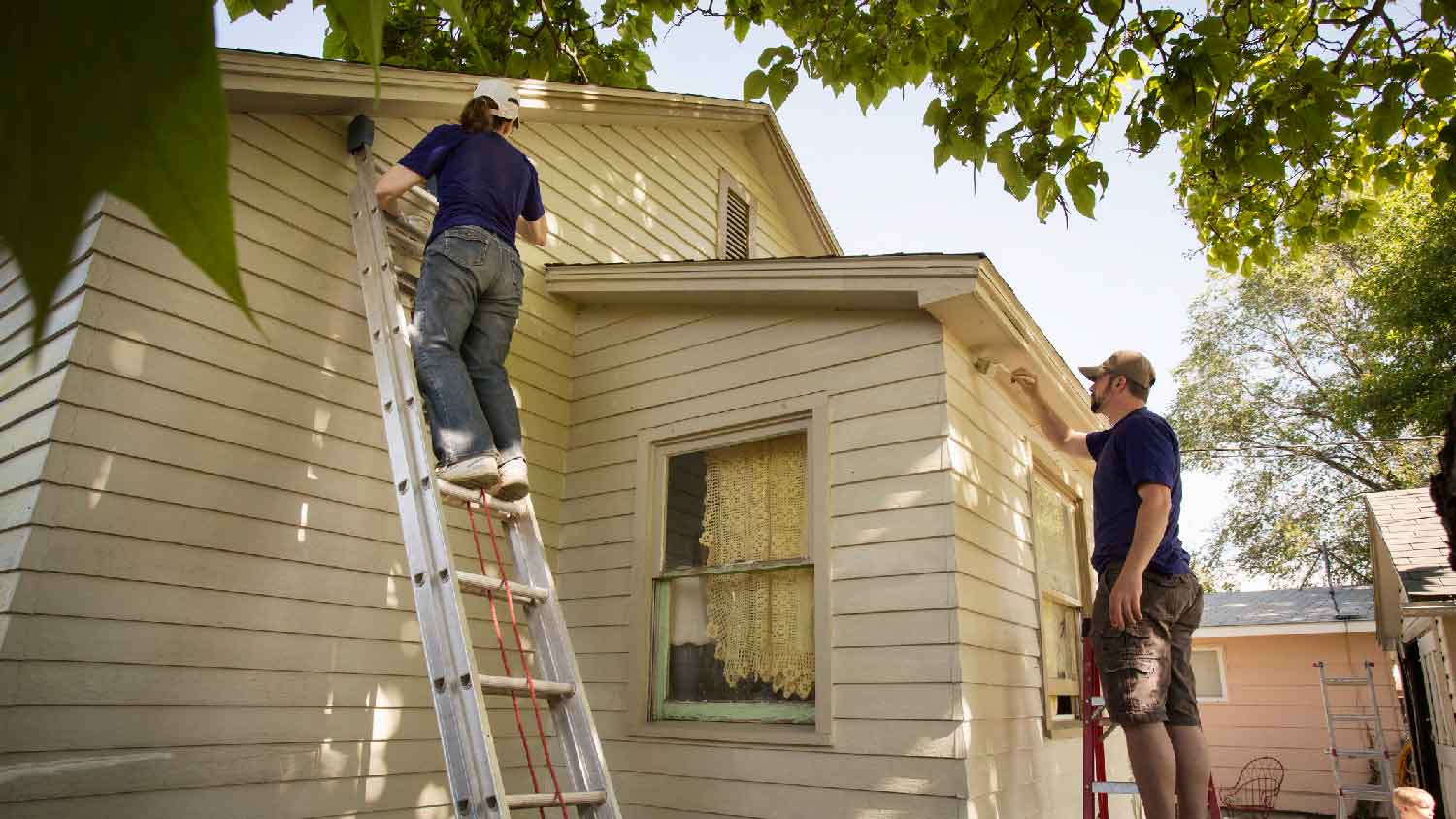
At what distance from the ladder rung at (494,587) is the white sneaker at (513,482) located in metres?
0.35

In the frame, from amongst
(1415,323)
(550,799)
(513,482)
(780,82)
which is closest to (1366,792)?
(1415,323)

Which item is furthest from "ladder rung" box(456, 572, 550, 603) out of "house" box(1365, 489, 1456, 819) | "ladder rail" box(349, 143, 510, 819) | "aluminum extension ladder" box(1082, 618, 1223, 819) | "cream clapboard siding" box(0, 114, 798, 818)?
"house" box(1365, 489, 1456, 819)

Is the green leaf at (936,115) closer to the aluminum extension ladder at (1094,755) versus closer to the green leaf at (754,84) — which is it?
the green leaf at (754,84)

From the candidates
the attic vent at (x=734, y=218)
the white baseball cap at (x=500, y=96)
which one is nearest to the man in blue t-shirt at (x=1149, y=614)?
the white baseball cap at (x=500, y=96)

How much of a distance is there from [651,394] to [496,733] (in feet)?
6.13

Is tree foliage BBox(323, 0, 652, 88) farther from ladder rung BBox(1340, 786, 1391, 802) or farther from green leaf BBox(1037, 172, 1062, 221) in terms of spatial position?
ladder rung BBox(1340, 786, 1391, 802)

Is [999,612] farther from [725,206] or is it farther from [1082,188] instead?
[725,206]

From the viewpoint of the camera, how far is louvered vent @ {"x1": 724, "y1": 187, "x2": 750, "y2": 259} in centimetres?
851

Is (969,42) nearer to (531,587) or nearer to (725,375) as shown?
(725,375)

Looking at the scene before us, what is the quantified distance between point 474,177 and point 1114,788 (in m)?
3.88

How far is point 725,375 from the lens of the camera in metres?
5.03

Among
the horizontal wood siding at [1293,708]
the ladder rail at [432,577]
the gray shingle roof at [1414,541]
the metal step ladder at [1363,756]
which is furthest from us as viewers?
the horizontal wood siding at [1293,708]

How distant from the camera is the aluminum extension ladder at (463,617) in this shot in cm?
276

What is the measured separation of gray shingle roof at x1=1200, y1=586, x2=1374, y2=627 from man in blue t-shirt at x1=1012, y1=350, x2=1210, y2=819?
554 inches
